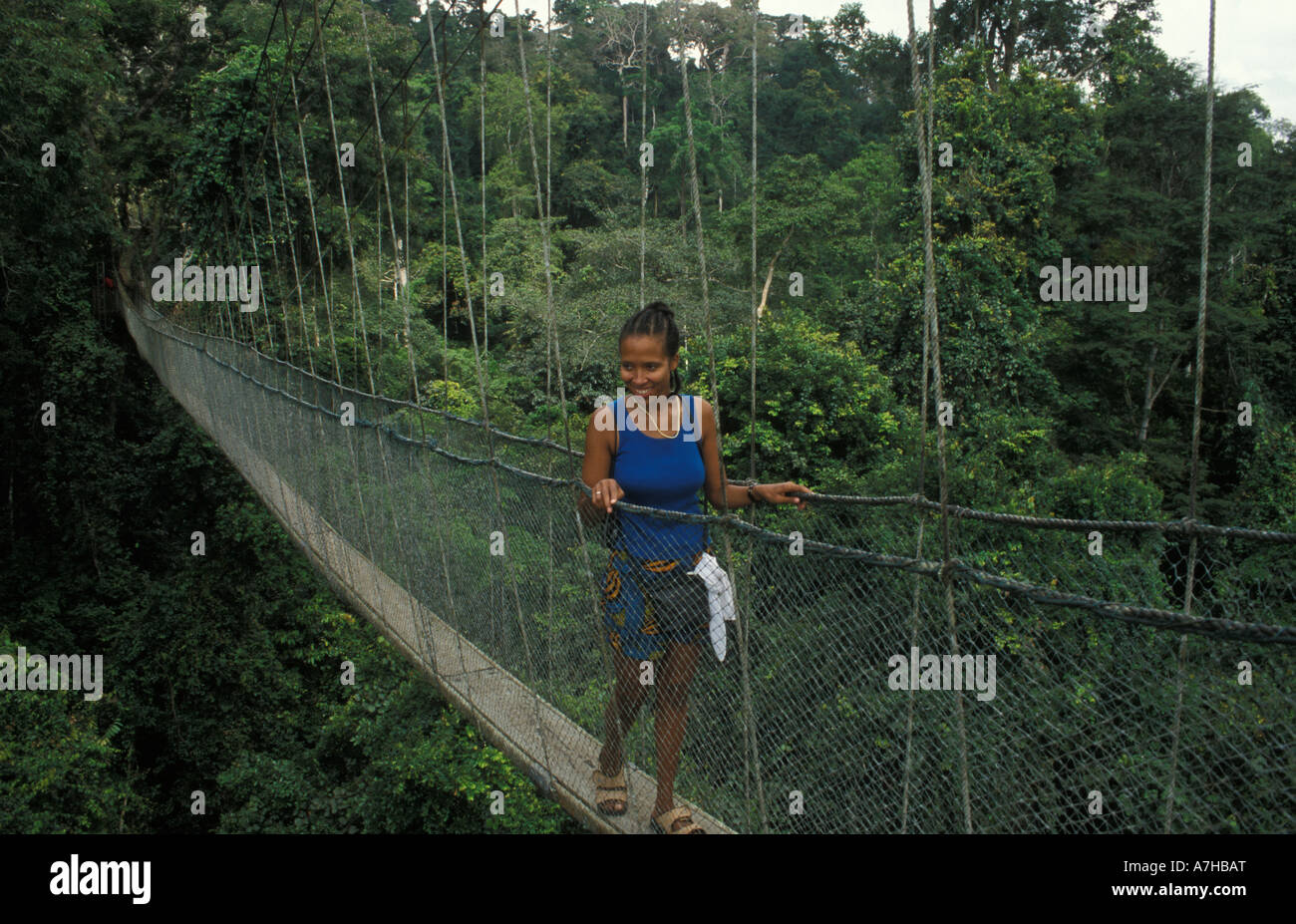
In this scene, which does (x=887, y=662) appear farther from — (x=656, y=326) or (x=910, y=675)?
(x=656, y=326)

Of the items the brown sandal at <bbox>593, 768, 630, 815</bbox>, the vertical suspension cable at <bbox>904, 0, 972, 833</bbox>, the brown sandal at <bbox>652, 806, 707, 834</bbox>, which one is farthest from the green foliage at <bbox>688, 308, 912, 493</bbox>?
the vertical suspension cable at <bbox>904, 0, 972, 833</bbox>

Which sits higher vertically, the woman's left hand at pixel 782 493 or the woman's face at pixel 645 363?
the woman's face at pixel 645 363

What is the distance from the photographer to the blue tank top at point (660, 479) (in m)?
1.56

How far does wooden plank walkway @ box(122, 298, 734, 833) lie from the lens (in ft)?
5.95

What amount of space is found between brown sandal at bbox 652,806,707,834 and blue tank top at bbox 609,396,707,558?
1.43 ft

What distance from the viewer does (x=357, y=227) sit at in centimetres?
1242

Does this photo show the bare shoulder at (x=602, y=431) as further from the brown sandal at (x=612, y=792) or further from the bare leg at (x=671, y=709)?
the brown sandal at (x=612, y=792)

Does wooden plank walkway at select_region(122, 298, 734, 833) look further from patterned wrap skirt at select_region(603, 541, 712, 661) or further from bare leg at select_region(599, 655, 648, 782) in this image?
patterned wrap skirt at select_region(603, 541, 712, 661)

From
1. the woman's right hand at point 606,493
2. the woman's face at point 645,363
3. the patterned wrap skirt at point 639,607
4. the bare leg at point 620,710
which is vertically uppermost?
the woman's face at point 645,363

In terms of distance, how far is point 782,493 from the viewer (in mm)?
1485

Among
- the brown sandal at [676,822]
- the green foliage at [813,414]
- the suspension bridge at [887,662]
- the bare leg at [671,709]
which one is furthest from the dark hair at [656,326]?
the green foliage at [813,414]

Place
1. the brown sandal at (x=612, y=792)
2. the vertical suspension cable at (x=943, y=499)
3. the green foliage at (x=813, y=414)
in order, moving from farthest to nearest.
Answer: the green foliage at (x=813, y=414) → the brown sandal at (x=612, y=792) → the vertical suspension cable at (x=943, y=499)

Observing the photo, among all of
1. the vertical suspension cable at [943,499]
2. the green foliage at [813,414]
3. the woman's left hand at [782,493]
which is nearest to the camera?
the vertical suspension cable at [943,499]
